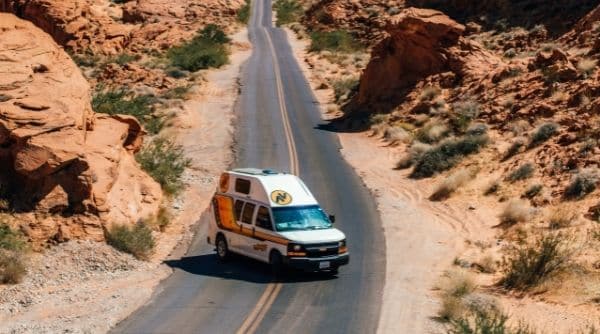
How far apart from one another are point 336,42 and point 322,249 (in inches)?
2109

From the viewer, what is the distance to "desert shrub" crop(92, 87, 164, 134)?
122ft

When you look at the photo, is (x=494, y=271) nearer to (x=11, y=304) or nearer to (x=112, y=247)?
(x=112, y=247)

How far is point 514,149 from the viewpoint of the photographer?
32375 mm

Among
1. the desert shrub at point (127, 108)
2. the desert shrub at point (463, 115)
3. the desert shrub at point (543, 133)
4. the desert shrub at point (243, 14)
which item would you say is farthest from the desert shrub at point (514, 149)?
the desert shrub at point (243, 14)

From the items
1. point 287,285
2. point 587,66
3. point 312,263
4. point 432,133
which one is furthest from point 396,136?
point 287,285

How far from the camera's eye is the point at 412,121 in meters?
42.1

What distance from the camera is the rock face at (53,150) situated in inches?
866

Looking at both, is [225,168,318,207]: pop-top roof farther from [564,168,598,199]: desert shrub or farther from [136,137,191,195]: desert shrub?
[564,168,598,199]: desert shrub

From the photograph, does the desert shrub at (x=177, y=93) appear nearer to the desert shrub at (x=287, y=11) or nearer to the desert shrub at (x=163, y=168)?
the desert shrub at (x=163, y=168)

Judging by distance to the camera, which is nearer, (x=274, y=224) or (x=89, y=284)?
(x=89, y=284)

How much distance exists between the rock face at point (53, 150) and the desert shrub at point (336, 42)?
45.7m

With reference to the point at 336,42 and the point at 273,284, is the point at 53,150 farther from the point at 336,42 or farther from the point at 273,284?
the point at 336,42

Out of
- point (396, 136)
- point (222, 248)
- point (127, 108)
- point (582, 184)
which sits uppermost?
point (582, 184)

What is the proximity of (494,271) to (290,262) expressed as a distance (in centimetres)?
561
